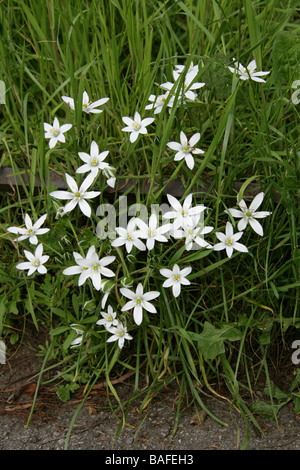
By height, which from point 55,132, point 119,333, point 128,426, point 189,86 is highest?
point 189,86

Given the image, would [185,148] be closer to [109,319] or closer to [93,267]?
[93,267]

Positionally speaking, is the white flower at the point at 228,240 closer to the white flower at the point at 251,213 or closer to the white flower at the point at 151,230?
the white flower at the point at 251,213

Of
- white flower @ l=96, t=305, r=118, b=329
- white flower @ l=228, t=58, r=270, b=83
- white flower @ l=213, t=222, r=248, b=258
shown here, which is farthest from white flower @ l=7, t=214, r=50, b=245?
white flower @ l=228, t=58, r=270, b=83

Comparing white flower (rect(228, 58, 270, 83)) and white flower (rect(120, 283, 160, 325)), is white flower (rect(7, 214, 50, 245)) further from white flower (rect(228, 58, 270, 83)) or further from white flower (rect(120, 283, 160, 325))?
white flower (rect(228, 58, 270, 83))

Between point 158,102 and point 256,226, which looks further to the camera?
point 158,102

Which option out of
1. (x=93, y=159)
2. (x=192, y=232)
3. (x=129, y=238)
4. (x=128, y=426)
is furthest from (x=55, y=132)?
(x=128, y=426)
